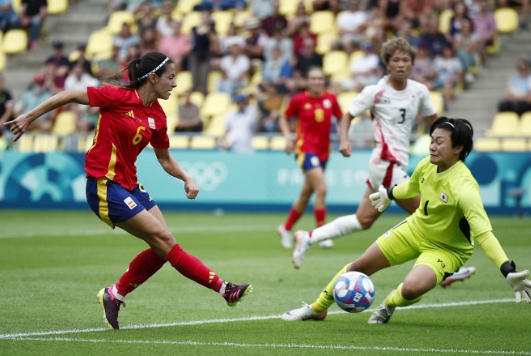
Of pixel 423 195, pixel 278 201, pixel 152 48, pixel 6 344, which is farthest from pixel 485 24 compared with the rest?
pixel 6 344

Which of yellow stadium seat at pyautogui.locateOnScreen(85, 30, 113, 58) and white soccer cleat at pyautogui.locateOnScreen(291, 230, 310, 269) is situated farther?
yellow stadium seat at pyautogui.locateOnScreen(85, 30, 113, 58)

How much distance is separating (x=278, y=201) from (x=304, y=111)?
6625mm

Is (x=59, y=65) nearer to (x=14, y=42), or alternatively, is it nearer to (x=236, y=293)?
(x=14, y=42)

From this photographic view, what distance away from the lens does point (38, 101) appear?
26.2 meters

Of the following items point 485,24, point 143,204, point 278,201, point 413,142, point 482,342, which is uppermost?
point 143,204

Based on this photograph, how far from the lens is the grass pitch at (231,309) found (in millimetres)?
7145

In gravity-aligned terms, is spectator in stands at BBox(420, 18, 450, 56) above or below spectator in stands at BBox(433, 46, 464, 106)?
above

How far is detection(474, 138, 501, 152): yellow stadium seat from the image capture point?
21578 mm

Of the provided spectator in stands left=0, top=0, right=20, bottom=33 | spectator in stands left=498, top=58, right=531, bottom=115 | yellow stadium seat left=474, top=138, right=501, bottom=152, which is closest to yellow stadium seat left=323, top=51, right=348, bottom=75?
spectator in stands left=498, top=58, right=531, bottom=115

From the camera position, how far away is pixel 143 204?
26.5 feet

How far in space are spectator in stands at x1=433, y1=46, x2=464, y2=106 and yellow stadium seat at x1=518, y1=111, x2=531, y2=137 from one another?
6.81ft

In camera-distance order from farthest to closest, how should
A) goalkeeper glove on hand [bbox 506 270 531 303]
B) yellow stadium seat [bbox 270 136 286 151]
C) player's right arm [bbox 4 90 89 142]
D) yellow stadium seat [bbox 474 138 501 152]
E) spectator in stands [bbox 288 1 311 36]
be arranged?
spectator in stands [bbox 288 1 311 36] → yellow stadium seat [bbox 270 136 286 151] → yellow stadium seat [bbox 474 138 501 152] → player's right arm [bbox 4 90 89 142] → goalkeeper glove on hand [bbox 506 270 531 303]

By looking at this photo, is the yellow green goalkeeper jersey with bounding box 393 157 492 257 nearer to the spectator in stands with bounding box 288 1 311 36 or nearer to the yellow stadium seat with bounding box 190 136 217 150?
the yellow stadium seat with bounding box 190 136 217 150

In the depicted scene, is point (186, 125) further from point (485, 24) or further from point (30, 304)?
point (30, 304)
